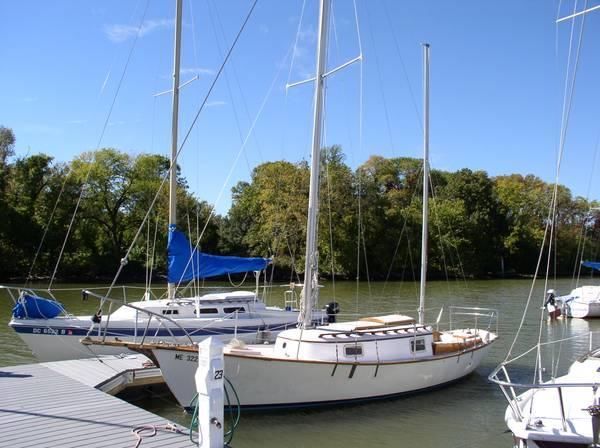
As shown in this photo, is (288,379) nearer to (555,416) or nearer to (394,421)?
(394,421)

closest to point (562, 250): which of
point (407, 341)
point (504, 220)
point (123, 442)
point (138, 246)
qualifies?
point (504, 220)

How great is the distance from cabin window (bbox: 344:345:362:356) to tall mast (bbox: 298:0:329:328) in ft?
4.40

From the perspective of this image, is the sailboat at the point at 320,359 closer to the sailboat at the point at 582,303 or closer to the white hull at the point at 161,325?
the white hull at the point at 161,325

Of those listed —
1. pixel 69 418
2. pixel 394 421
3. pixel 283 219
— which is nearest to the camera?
pixel 69 418

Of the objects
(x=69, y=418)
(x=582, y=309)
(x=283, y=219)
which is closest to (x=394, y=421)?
(x=69, y=418)

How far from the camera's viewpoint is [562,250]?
83.9 metres

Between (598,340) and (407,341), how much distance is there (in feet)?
55.4

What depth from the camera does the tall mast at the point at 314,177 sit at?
15.4 metres

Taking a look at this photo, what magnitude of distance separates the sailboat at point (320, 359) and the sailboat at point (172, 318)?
387 centimetres

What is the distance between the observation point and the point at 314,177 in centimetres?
1537

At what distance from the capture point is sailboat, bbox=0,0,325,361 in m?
18.5

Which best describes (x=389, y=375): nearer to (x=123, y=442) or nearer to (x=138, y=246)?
(x=123, y=442)

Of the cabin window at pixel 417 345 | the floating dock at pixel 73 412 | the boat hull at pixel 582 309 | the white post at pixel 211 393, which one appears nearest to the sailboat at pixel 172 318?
the floating dock at pixel 73 412

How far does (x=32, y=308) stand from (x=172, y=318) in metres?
4.43
